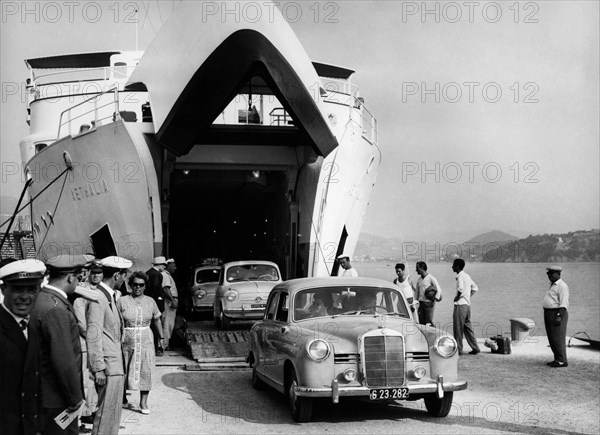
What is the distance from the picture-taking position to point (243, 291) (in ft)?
47.7

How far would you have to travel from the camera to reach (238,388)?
932 centimetres

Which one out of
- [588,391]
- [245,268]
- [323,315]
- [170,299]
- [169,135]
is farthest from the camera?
[245,268]

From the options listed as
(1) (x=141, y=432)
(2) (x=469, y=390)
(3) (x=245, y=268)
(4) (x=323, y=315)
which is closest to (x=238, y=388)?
(4) (x=323, y=315)

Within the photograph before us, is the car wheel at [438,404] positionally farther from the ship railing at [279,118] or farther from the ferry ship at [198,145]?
the ship railing at [279,118]

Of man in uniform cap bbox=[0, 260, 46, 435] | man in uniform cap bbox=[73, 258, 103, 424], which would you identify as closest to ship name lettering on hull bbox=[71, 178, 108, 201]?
man in uniform cap bbox=[73, 258, 103, 424]

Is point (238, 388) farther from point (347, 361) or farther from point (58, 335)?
point (58, 335)

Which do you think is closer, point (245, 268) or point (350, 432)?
point (350, 432)

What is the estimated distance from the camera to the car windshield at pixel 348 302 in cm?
833

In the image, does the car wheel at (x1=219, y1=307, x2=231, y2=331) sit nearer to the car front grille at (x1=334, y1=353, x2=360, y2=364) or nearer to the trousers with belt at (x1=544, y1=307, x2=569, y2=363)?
the trousers with belt at (x1=544, y1=307, x2=569, y2=363)

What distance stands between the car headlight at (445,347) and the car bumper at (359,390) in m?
0.26

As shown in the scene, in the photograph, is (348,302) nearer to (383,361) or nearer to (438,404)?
(383,361)

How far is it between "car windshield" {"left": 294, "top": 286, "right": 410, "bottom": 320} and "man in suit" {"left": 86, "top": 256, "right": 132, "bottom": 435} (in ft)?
8.72

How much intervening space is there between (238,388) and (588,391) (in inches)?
180

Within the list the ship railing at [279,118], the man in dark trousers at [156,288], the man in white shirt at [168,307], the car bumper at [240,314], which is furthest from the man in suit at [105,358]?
the ship railing at [279,118]
